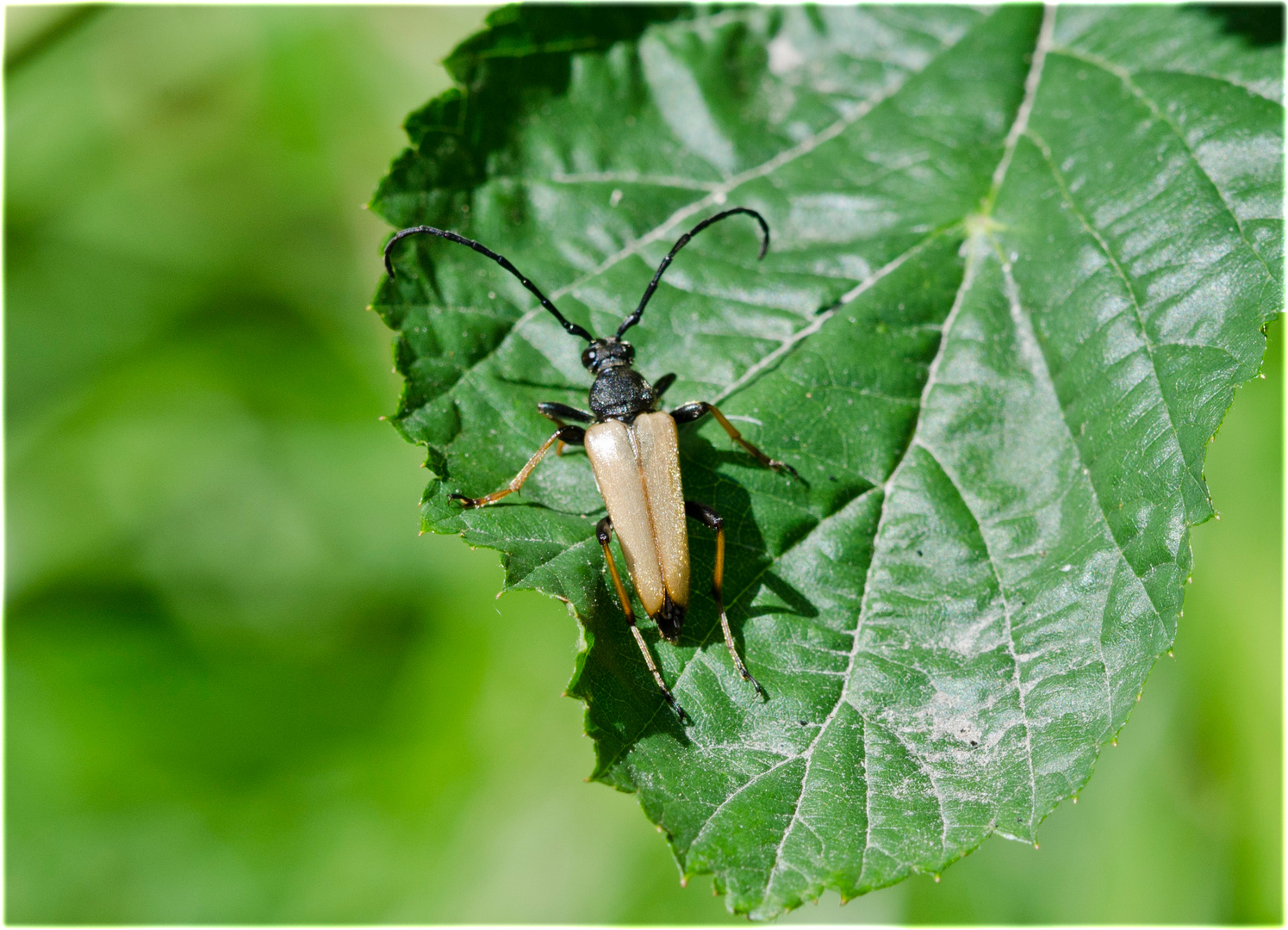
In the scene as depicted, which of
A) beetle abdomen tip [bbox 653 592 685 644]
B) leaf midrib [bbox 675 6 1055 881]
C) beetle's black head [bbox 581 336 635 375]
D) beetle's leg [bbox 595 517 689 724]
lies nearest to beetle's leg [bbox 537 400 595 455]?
beetle's black head [bbox 581 336 635 375]

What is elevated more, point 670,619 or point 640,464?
point 640,464

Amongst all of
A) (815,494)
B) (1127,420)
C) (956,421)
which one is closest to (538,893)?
(815,494)

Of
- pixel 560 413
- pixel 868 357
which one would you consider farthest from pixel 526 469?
pixel 868 357

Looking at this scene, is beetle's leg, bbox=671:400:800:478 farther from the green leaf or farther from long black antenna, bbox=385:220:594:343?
long black antenna, bbox=385:220:594:343

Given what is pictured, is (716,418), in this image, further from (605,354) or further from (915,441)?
(915,441)

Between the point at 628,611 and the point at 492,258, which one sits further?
the point at 492,258

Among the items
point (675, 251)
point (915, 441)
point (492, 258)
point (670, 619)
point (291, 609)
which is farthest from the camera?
point (291, 609)

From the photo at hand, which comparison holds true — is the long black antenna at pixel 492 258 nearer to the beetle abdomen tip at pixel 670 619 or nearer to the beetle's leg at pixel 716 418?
the beetle's leg at pixel 716 418
